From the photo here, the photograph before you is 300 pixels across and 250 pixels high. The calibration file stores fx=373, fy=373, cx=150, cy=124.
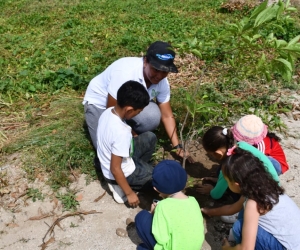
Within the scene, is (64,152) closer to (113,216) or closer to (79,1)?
(113,216)

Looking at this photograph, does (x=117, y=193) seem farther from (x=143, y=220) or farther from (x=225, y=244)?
(x=225, y=244)

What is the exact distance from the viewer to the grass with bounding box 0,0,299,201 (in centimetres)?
352

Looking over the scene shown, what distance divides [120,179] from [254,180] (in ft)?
3.49

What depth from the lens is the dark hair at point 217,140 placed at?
2766mm

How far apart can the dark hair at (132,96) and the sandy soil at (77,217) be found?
2.88 feet

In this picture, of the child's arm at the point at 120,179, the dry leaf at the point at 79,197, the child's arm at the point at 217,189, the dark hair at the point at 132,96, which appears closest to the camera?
the dark hair at the point at 132,96

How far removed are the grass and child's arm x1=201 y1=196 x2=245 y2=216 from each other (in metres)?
0.72

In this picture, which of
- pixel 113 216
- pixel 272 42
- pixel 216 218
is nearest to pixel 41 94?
pixel 113 216

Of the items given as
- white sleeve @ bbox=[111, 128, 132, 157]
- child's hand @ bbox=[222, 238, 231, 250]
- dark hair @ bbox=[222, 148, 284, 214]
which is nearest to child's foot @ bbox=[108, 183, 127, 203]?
white sleeve @ bbox=[111, 128, 132, 157]

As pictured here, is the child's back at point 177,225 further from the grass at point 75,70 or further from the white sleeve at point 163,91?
the white sleeve at point 163,91

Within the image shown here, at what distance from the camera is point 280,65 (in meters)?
2.34

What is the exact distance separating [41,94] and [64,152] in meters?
1.38

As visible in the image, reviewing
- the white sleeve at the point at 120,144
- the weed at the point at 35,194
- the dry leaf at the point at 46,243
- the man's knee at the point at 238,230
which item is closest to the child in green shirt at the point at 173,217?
the man's knee at the point at 238,230

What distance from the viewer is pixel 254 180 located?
6.89 feet
